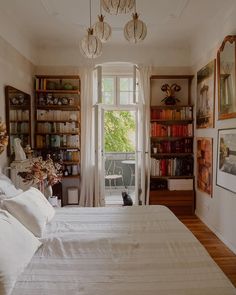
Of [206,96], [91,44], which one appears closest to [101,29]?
[91,44]

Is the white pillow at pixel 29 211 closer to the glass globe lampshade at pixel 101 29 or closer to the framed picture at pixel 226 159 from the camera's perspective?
the glass globe lampshade at pixel 101 29

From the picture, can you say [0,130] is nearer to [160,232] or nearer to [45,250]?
[45,250]

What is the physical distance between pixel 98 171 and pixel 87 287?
3367mm

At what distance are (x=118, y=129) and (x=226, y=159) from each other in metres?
2.49

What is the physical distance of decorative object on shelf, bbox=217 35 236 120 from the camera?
3.06 metres

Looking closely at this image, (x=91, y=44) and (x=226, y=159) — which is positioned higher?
(x=91, y=44)

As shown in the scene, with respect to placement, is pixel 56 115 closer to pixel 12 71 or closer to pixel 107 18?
pixel 12 71

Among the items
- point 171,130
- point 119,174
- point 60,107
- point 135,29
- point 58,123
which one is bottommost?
point 119,174

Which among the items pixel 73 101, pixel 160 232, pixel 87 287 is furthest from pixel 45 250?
pixel 73 101

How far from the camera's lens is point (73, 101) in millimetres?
4773

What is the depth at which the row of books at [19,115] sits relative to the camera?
3.59 meters

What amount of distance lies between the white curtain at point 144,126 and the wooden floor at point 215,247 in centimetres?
83

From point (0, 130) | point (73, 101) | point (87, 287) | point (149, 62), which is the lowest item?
point (87, 287)

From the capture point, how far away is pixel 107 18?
3.62m
